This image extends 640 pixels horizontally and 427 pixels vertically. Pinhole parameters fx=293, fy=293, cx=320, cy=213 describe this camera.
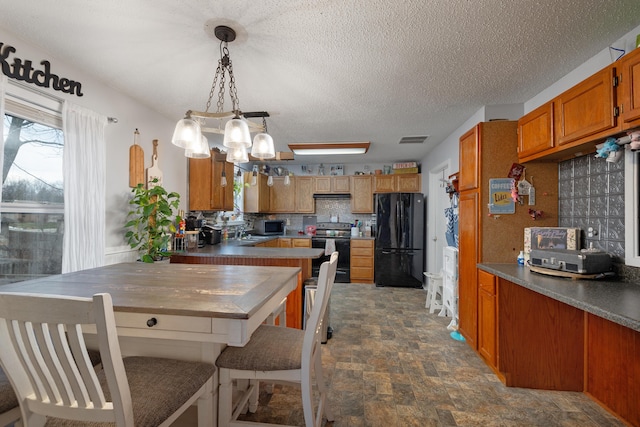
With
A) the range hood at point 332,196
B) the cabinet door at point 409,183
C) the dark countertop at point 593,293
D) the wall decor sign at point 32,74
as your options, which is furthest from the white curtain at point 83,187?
the cabinet door at point 409,183

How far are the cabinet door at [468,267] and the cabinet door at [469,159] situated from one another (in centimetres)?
9

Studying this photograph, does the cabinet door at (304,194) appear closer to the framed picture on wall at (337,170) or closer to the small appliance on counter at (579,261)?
the framed picture on wall at (337,170)

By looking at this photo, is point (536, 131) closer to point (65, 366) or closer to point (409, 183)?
point (65, 366)

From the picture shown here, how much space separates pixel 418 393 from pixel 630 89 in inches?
83.0

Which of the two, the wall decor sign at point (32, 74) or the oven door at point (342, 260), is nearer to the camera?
the wall decor sign at point (32, 74)

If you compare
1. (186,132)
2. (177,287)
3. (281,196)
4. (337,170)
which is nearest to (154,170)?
(186,132)

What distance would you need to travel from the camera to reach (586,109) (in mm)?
1756

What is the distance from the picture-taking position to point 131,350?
4.46ft

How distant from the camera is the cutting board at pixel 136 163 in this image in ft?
9.39

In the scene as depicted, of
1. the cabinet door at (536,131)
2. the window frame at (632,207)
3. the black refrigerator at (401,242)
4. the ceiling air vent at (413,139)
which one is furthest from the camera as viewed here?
the black refrigerator at (401,242)

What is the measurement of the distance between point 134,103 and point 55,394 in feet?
9.14

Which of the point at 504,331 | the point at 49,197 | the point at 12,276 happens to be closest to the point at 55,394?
the point at 12,276

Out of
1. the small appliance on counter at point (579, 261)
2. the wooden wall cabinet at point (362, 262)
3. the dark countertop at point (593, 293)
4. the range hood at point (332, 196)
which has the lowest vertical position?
the wooden wall cabinet at point (362, 262)

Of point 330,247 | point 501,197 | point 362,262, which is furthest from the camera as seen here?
point 362,262
